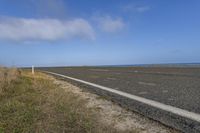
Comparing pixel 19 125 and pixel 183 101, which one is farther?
pixel 183 101

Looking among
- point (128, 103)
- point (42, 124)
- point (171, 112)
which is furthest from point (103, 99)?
point (42, 124)

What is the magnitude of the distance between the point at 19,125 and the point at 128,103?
375 centimetres

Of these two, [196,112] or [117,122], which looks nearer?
[117,122]

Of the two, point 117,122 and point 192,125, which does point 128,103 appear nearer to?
point 117,122

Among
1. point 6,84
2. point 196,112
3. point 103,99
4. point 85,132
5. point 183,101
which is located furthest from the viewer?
point 6,84

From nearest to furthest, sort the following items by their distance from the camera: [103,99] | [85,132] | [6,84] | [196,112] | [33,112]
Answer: [85,132], [196,112], [33,112], [103,99], [6,84]

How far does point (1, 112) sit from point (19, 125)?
1728mm

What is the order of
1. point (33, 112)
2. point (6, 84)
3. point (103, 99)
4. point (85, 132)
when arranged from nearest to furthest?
point (85, 132)
point (33, 112)
point (103, 99)
point (6, 84)

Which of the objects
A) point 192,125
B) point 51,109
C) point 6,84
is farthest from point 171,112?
point 6,84

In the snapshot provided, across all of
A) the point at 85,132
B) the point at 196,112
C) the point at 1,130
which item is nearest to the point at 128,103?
the point at 196,112

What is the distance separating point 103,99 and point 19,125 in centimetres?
428

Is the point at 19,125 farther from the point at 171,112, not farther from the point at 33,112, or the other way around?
the point at 171,112

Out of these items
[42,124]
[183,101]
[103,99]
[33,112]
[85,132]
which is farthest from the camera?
[103,99]

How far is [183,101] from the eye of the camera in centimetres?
838
